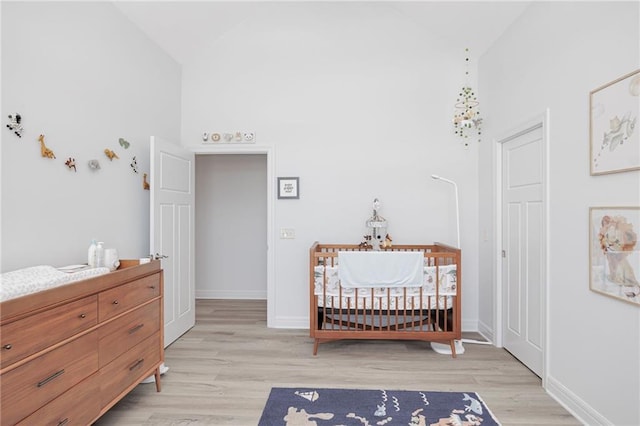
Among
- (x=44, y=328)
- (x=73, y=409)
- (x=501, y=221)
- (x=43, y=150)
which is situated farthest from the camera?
(x=501, y=221)

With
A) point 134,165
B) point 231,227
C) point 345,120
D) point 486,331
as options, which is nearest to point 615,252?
point 486,331

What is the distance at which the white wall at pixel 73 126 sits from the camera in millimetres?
1756

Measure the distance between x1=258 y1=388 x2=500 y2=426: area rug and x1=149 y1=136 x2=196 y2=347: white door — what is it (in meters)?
1.40

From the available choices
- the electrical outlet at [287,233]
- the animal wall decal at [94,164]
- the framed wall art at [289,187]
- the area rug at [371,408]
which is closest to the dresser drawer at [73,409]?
the area rug at [371,408]

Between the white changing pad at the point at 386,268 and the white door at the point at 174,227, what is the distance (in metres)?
1.55

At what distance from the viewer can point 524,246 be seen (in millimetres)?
2633

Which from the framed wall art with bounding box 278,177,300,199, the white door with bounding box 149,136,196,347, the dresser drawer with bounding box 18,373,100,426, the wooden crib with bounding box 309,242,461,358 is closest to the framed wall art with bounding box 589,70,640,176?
the wooden crib with bounding box 309,242,461,358

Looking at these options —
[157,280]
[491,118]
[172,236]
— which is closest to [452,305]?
[491,118]

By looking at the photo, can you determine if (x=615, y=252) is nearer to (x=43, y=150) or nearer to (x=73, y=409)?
(x=73, y=409)

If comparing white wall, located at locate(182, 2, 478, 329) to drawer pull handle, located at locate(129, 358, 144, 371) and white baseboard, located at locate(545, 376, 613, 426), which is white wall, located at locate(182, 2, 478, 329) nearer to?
white baseboard, located at locate(545, 376, 613, 426)

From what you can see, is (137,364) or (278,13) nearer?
(137,364)

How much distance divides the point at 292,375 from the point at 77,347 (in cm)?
142

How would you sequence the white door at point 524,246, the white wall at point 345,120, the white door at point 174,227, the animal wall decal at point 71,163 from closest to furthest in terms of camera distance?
the animal wall decal at point 71,163, the white door at point 524,246, the white door at point 174,227, the white wall at point 345,120

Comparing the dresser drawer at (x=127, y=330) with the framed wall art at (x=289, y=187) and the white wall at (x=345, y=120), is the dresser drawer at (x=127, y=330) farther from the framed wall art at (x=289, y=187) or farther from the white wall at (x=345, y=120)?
the framed wall art at (x=289, y=187)
